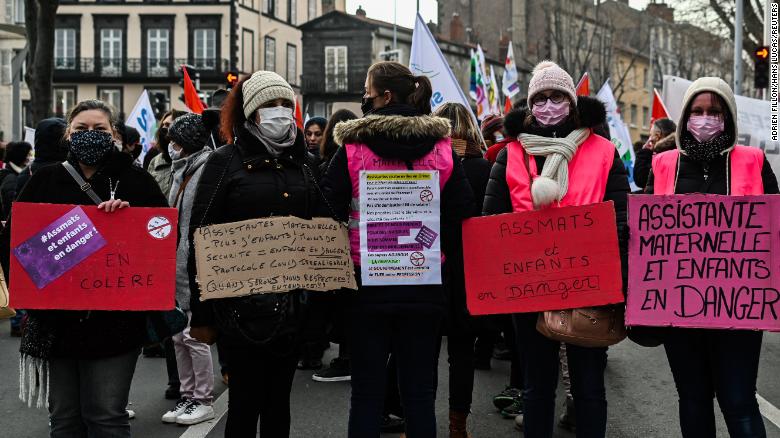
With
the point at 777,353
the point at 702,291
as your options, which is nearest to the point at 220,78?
the point at 777,353

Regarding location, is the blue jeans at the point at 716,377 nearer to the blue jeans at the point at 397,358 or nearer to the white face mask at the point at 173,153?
the blue jeans at the point at 397,358

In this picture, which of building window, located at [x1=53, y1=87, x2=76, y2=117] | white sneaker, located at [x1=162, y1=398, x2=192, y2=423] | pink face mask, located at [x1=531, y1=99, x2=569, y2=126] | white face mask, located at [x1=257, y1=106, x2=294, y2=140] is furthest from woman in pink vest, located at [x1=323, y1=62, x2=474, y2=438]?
building window, located at [x1=53, y1=87, x2=76, y2=117]

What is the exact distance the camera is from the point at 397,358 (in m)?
4.24

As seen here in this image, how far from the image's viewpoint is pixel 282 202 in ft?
13.6

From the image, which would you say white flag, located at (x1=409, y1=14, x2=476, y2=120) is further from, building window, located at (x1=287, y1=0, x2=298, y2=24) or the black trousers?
building window, located at (x1=287, y1=0, x2=298, y2=24)

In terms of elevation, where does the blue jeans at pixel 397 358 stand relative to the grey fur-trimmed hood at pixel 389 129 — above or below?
below

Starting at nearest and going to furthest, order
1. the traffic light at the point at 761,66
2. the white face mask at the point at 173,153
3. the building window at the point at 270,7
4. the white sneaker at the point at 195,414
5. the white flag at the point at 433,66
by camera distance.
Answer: the white sneaker at the point at 195,414 → the white face mask at the point at 173,153 → the white flag at the point at 433,66 → the traffic light at the point at 761,66 → the building window at the point at 270,7

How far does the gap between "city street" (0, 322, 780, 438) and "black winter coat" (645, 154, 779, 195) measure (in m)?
2.10

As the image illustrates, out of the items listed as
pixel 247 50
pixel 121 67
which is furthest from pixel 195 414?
pixel 121 67

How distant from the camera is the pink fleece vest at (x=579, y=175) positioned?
4293 millimetres

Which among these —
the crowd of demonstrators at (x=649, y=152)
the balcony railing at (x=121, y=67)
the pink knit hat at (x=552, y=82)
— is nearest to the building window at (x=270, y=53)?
the balcony railing at (x=121, y=67)

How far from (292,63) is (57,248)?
58.7m

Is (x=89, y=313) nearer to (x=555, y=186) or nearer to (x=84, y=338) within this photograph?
(x=84, y=338)

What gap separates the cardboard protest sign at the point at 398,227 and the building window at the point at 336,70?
188ft
